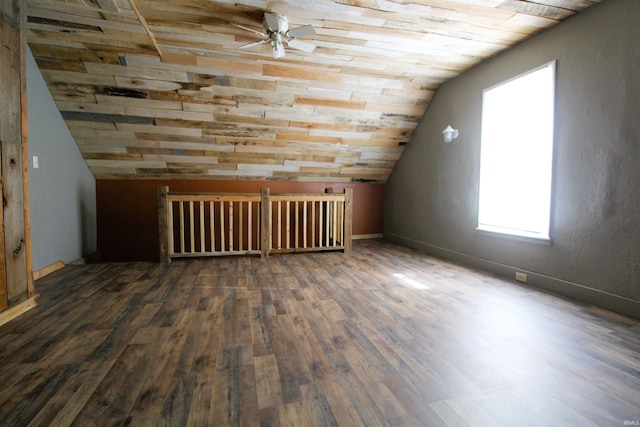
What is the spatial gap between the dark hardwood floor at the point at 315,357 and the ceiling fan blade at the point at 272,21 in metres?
2.66

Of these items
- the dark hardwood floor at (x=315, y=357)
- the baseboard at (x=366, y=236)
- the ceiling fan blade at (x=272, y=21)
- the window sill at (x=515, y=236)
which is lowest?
the dark hardwood floor at (x=315, y=357)

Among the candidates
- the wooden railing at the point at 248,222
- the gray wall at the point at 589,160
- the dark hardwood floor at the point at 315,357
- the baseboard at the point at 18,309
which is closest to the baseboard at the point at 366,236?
the wooden railing at the point at 248,222

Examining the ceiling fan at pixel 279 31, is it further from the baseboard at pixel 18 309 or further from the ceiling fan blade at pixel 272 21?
the baseboard at pixel 18 309

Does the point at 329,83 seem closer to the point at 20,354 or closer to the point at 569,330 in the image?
the point at 569,330

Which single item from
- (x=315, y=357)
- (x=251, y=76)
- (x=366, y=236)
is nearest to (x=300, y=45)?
(x=251, y=76)

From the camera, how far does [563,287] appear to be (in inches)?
122

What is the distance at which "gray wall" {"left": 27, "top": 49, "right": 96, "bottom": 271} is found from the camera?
3.60 m

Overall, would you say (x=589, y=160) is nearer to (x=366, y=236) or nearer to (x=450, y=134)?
(x=450, y=134)

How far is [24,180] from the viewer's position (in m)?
2.63

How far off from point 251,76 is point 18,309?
3.51m

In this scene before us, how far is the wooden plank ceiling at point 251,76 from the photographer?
296 centimetres

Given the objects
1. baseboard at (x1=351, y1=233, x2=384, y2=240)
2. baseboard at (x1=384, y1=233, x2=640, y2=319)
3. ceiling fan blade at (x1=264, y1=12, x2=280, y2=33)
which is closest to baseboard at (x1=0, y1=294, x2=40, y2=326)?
ceiling fan blade at (x1=264, y1=12, x2=280, y2=33)

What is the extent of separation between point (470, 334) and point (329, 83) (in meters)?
3.65

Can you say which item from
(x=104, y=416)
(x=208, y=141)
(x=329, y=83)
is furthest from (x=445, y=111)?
(x=104, y=416)
